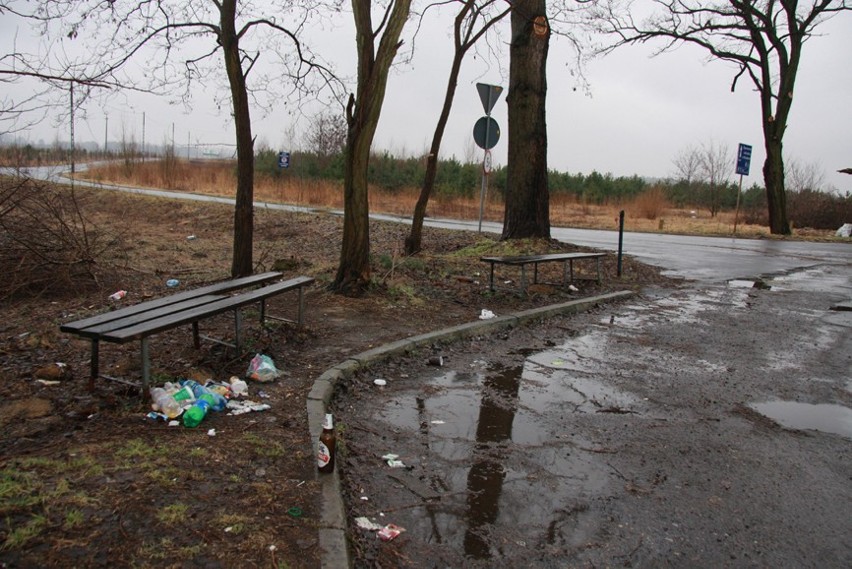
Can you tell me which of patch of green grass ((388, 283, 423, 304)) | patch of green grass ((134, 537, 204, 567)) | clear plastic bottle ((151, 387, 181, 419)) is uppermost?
patch of green grass ((388, 283, 423, 304))

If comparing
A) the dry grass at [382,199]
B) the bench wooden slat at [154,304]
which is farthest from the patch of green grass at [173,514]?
the dry grass at [382,199]

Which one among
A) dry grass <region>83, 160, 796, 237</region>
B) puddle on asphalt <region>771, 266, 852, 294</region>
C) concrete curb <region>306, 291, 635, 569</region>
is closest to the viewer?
concrete curb <region>306, 291, 635, 569</region>

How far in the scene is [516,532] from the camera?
2.96 meters

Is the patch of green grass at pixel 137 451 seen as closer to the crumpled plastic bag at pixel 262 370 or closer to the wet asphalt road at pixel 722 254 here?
the crumpled plastic bag at pixel 262 370

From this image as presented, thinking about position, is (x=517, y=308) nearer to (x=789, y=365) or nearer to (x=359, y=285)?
(x=359, y=285)

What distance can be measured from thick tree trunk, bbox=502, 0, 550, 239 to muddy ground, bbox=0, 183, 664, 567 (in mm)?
2452

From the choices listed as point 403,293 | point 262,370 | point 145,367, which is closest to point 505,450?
point 262,370

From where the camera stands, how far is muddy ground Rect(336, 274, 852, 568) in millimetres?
2881

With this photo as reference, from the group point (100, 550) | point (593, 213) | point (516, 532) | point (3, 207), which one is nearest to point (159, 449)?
point (100, 550)

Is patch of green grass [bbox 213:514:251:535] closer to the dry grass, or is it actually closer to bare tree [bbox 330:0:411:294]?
bare tree [bbox 330:0:411:294]

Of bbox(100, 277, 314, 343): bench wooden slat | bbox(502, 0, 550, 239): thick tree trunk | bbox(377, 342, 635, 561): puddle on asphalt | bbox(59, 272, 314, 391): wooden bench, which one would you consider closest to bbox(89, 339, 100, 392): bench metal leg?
bbox(59, 272, 314, 391): wooden bench

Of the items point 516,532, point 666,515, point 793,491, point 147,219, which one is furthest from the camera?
point 147,219

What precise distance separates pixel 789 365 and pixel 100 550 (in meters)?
5.86

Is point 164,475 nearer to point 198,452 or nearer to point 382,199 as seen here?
point 198,452
